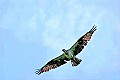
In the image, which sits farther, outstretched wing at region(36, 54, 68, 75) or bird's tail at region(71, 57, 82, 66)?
outstretched wing at region(36, 54, 68, 75)

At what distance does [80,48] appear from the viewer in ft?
146

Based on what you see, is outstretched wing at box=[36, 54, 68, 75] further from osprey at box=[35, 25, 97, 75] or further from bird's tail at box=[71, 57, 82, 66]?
bird's tail at box=[71, 57, 82, 66]

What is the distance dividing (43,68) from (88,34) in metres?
5.17

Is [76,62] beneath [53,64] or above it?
beneath

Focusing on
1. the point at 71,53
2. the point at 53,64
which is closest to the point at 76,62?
the point at 71,53

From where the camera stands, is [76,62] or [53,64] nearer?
[76,62]

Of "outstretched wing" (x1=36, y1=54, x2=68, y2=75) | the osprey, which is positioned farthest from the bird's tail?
"outstretched wing" (x1=36, y1=54, x2=68, y2=75)

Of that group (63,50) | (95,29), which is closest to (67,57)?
(63,50)

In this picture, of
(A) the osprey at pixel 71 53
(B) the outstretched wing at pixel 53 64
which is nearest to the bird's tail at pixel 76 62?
(A) the osprey at pixel 71 53

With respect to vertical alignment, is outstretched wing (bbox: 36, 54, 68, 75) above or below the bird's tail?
above

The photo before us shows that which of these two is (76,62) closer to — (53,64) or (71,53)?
(71,53)

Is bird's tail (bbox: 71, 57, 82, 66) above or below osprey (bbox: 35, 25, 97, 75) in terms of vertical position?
below

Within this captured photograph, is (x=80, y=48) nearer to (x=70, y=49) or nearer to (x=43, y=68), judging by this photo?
(x=70, y=49)

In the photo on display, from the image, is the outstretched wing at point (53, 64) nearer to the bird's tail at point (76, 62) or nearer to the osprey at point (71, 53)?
the osprey at point (71, 53)
